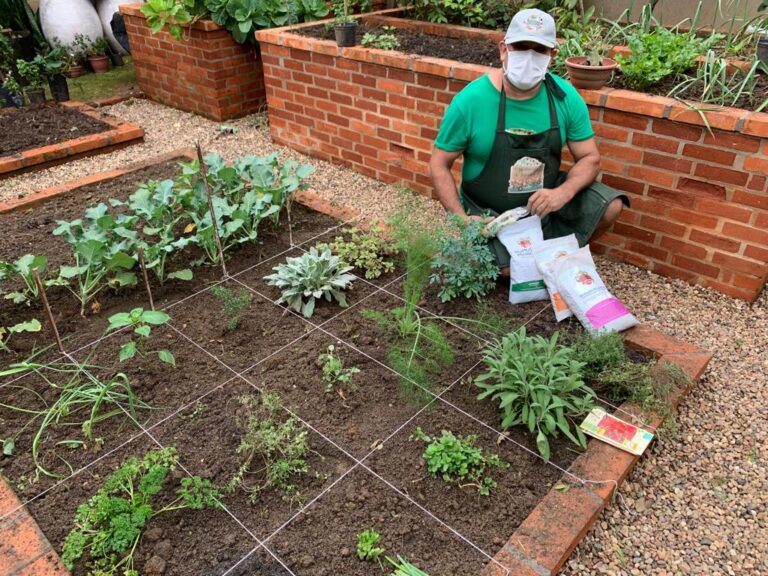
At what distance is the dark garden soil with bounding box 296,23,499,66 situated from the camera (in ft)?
13.9

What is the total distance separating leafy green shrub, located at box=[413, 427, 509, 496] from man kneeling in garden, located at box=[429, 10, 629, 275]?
1102 mm

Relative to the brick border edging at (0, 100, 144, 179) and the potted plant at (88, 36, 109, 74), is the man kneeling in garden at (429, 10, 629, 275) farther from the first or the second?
the potted plant at (88, 36, 109, 74)

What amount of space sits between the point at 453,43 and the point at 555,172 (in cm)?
221

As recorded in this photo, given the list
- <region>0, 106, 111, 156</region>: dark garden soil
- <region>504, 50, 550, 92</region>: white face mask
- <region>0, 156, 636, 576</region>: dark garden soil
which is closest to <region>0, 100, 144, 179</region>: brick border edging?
<region>0, 106, 111, 156</region>: dark garden soil

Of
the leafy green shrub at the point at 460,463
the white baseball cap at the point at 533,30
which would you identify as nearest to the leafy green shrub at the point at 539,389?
the leafy green shrub at the point at 460,463

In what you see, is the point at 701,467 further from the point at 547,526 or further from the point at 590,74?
the point at 590,74

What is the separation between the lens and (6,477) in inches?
80.6

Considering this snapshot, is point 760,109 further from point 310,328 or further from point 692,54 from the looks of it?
point 310,328

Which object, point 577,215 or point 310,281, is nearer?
point 310,281

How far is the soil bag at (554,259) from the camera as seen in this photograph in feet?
8.89

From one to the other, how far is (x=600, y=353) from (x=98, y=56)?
24.1 ft

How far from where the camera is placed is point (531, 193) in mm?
2961

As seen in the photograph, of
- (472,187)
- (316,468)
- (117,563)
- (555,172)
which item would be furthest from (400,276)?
(117,563)

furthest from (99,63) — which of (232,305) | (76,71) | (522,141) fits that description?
(522,141)
